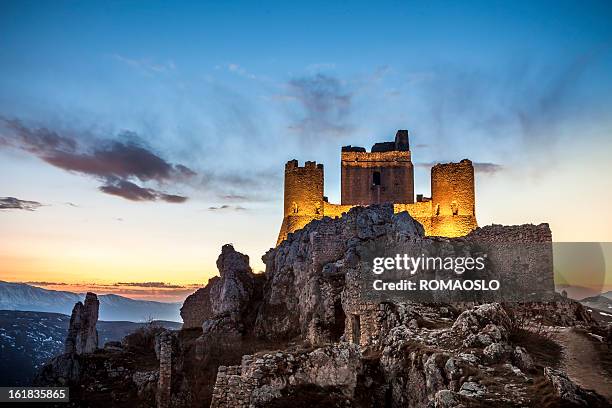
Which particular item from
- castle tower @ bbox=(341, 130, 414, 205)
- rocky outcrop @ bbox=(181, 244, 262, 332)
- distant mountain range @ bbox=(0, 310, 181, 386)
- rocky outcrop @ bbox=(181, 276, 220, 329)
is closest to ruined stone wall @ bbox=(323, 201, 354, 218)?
castle tower @ bbox=(341, 130, 414, 205)

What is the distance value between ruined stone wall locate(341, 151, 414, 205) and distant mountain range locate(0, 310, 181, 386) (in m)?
22.2

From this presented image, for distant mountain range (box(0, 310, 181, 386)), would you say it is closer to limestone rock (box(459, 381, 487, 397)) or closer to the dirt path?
the dirt path

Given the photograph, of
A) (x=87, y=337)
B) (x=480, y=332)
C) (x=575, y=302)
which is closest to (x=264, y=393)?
(x=480, y=332)

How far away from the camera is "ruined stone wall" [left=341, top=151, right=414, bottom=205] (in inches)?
1972

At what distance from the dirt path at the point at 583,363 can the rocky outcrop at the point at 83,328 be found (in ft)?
109

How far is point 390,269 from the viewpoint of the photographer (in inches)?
1084

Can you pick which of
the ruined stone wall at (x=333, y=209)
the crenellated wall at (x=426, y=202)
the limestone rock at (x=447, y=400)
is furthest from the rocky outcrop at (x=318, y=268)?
the limestone rock at (x=447, y=400)

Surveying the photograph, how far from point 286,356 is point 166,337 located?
73.5 feet

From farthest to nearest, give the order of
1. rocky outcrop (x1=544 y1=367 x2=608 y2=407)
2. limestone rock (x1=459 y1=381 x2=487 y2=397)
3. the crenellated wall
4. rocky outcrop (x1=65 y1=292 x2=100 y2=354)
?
the crenellated wall → rocky outcrop (x1=65 y1=292 x2=100 y2=354) → limestone rock (x1=459 y1=381 x2=487 y2=397) → rocky outcrop (x1=544 y1=367 x2=608 y2=407)

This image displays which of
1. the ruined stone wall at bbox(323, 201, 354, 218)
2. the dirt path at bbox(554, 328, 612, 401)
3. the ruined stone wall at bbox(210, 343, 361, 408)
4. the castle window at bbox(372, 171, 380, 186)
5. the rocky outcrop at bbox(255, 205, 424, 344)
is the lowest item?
the ruined stone wall at bbox(210, 343, 361, 408)

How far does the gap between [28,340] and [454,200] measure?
59.3 m

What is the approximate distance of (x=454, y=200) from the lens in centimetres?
4719

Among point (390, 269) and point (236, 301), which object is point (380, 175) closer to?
point (236, 301)

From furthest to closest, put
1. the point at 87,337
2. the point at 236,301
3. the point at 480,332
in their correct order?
the point at 87,337
the point at 236,301
the point at 480,332
